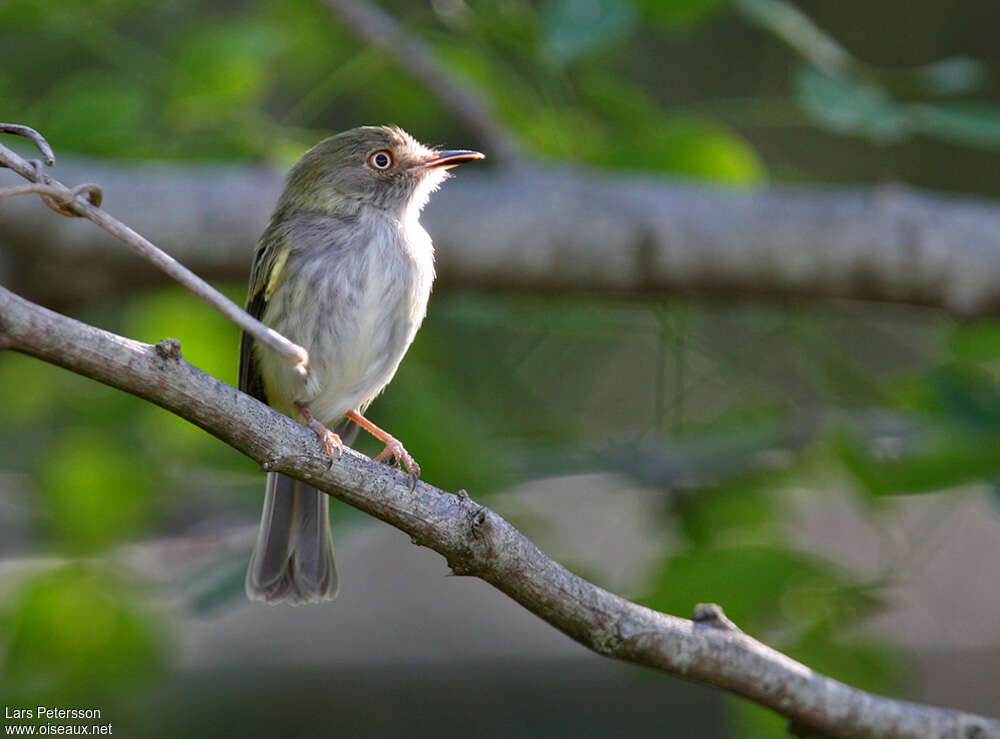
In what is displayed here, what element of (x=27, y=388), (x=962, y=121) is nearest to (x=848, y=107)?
(x=962, y=121)

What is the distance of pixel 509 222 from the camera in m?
4.13

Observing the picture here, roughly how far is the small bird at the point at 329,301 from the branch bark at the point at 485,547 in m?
0.81

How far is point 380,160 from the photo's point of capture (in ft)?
11.3

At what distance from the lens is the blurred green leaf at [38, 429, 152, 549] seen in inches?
163

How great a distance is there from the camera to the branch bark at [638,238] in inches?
159

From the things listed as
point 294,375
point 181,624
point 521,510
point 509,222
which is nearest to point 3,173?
point 294,375

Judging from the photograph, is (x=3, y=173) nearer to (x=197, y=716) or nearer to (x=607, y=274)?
(x=607, y=274)

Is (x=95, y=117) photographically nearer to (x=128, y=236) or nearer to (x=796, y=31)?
(x=796, y=31)

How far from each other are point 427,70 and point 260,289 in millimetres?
1377

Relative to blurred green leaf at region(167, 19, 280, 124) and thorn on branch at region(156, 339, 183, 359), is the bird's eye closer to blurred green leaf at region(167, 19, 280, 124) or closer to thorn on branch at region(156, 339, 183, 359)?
blurred green leaf at region(167, 19, 280, 124)

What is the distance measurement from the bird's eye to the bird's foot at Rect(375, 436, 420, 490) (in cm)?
88

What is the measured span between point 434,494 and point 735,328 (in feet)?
14.4

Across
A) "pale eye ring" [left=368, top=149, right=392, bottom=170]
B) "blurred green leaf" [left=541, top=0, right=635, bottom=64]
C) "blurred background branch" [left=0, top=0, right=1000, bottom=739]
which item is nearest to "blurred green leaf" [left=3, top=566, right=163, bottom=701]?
"blurred background branch" [left=0, top=0, right=1000, bottom=739]

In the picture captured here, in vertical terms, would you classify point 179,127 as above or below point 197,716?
above
